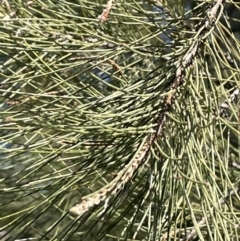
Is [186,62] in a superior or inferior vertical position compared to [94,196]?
superior

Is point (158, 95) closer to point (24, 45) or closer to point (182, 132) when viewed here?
point (182, 132)

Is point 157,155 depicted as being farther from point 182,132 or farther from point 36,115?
point 36,115

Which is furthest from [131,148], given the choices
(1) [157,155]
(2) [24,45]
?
(2) [24,45]

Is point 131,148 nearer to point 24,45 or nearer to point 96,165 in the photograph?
point 96,165

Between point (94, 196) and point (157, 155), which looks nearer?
point (94, 196)

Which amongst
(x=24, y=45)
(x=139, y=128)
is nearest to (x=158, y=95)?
(x=139, y=128)

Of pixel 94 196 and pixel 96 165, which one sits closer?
pixel 94 196

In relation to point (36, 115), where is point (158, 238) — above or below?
below
